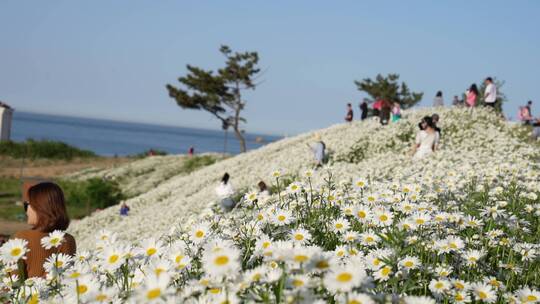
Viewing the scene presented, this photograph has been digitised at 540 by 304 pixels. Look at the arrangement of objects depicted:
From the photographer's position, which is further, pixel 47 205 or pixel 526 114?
pixel 526 114

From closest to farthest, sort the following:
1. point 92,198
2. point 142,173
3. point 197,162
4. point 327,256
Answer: point 327,256 < point 92,198 < point 142,173 < point 197,162

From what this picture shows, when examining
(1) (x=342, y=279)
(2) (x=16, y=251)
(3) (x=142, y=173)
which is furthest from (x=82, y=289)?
(3) (x=142, y=173)

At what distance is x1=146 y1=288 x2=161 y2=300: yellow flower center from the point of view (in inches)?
73.4

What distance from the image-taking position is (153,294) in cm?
189

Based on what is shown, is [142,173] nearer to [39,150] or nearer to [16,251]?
[39,150]

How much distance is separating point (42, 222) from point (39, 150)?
4555 centimetres

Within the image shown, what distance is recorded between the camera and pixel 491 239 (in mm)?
4246

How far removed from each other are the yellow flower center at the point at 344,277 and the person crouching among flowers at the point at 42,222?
3540mm

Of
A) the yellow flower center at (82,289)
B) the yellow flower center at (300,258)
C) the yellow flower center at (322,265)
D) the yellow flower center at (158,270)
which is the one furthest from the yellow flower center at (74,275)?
the yellow flower center at (322,265)

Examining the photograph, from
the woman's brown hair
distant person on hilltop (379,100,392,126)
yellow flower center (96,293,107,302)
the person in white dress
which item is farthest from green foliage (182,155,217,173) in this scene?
yellow flower center (96,293,107,302)

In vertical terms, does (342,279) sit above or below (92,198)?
above

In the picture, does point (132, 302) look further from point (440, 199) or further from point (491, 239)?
point (440, 199)

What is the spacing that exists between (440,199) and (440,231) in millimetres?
1997

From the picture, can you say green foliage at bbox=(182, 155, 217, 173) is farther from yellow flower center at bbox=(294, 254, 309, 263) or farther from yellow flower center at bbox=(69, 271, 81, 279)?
yellow flower center at bbox=(294, 254, 309, 263)
